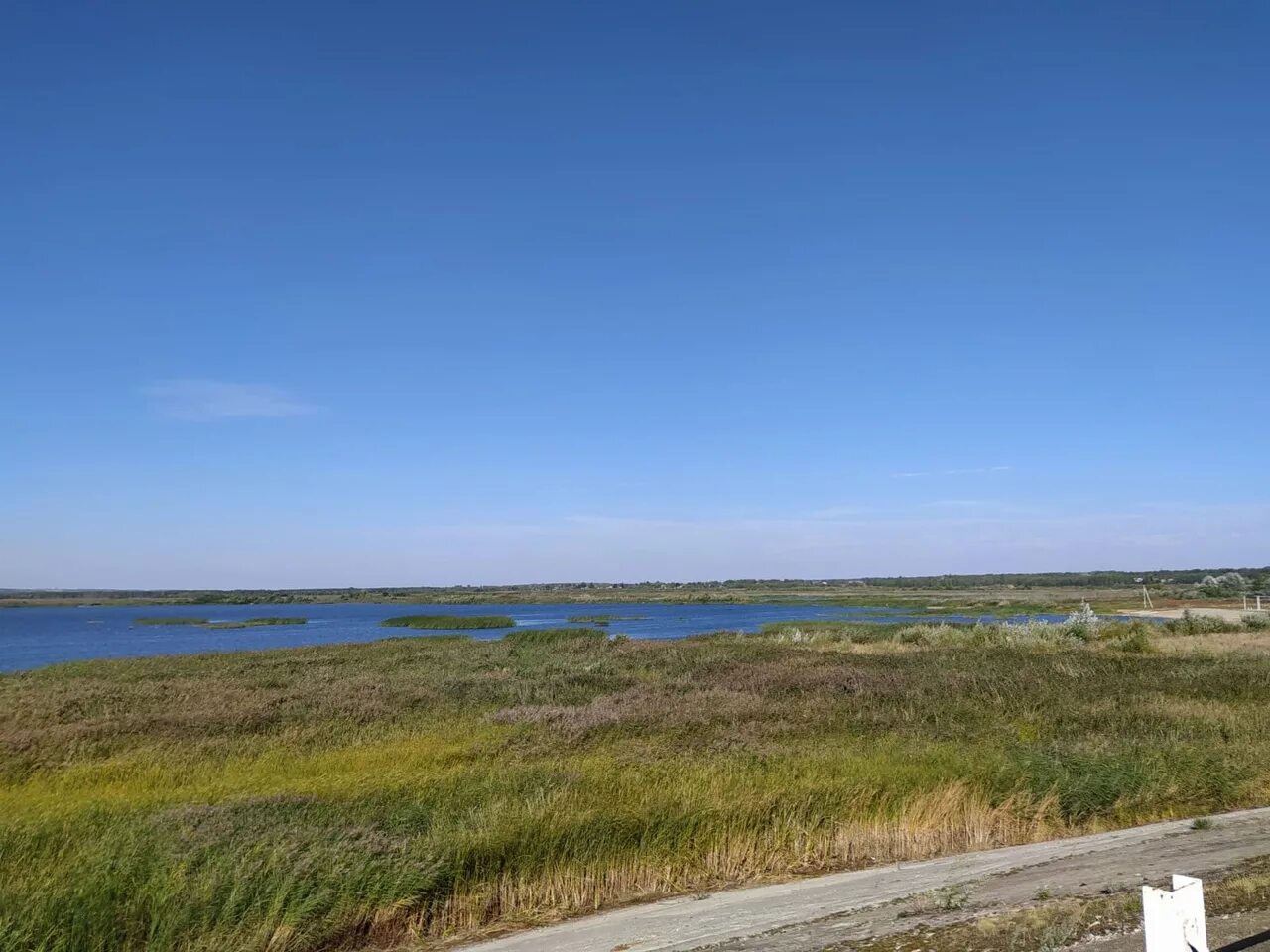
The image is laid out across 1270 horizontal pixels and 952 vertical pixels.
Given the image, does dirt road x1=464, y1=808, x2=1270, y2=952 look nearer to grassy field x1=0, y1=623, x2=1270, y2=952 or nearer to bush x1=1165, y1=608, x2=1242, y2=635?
grassy field x1=0, y1=623, x2=1270, y2=952

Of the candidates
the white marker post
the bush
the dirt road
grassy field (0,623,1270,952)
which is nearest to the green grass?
grassy field (0,623,1270,952)

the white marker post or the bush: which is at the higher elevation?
Result: the white marker post

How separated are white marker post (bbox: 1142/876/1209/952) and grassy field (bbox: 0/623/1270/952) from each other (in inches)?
270

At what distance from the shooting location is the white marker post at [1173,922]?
3238 mm

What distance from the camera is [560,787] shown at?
1214 cm

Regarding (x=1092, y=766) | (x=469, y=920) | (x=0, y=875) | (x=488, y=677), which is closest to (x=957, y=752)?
(x=1092, y=766)

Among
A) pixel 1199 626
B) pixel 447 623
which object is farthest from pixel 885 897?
pixel 447 623

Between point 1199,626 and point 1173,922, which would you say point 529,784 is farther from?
point 1199,626

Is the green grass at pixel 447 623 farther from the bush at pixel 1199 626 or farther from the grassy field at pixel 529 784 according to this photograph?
the bush at pixel 1199 626

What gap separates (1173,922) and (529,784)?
10443 mm

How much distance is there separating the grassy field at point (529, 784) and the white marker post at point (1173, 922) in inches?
270

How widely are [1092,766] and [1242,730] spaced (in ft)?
20.3

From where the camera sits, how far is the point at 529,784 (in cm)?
1262

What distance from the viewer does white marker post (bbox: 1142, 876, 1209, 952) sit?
3238mm
